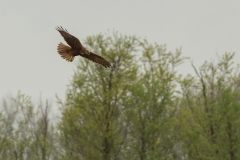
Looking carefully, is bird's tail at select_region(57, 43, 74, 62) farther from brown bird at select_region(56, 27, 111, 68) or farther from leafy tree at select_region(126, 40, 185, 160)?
leafy tree at select_region(126, 40, 185, 160)

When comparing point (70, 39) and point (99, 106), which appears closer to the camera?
point (70, 39)

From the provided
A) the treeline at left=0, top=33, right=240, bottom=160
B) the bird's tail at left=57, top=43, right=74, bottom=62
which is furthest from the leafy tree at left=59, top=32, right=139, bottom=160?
the bird's tail at left=57, top=43, right=74, bottom=62

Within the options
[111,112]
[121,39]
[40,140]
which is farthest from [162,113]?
[40,140]

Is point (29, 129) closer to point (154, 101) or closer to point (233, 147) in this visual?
point (154, 101)

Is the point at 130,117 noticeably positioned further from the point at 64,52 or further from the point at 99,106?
the point at 64,52

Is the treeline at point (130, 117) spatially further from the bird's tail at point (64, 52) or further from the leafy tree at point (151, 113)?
the bird's tail at point (64, 52)

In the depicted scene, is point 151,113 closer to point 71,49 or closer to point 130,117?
point 130,117

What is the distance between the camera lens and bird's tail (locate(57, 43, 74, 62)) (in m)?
3.87

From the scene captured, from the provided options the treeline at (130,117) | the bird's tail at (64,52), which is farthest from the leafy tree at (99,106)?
the bird's tail at (64,52)

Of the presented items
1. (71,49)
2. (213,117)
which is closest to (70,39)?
(71,49)

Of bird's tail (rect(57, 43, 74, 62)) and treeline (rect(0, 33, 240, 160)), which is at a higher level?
treeline (rect(0, 33, 240, 160))

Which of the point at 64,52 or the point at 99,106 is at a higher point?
the point at 99,106

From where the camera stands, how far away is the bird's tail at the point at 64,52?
152 inches

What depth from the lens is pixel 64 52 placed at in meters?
3.97
